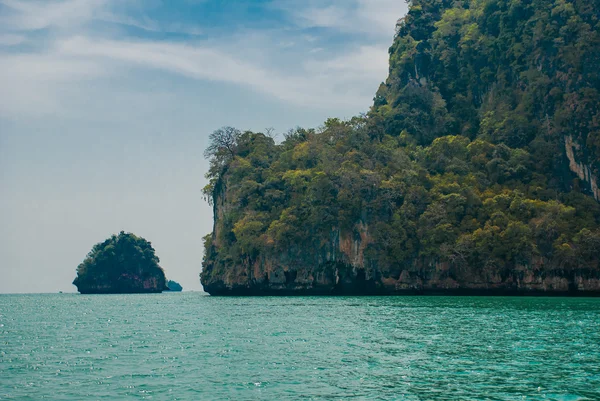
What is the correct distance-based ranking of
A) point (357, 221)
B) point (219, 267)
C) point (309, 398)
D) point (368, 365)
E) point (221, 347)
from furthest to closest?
1. point (219, 267)
2. point (357, 221)
3. point (221, 347)
4. point (368, 365)
5. point (309, 398)

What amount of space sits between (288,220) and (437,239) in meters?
17.4

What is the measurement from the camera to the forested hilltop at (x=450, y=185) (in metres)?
72.2

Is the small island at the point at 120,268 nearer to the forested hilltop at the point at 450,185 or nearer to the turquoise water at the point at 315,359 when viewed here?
the forested hilltop at the point at 450,185

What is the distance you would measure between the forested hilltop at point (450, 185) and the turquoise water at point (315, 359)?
3097cm

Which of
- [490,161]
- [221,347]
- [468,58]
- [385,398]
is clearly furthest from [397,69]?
[385,398]

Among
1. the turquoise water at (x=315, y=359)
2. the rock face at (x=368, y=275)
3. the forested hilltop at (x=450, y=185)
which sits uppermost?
the forested hilltop at (x=450, y=185)

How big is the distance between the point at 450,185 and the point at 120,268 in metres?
83.5

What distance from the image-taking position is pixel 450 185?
79250 millimetres

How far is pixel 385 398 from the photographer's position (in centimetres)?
→ 1861

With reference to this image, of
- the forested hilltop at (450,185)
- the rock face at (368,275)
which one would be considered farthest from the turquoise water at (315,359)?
the forested hilltop at (450,185)

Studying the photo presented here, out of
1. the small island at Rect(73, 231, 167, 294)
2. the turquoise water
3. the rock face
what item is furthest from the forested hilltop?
the small island at Rect(73, 231, 167, 294)

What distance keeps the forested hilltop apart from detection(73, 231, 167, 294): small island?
49140mm

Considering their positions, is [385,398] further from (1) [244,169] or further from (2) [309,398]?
(1) [244,169]

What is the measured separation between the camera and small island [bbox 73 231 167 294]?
140 metres
